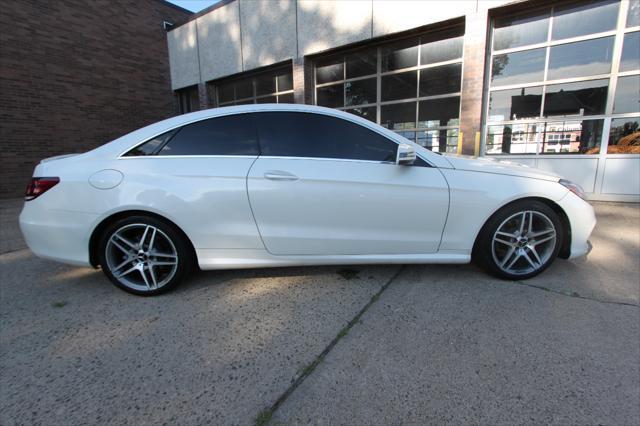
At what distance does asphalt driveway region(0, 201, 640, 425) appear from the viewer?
152 centimetres

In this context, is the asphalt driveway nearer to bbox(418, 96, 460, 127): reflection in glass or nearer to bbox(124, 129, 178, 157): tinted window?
bbox(124, 129, 178, 157): tinted window

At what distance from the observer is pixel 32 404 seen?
5.14ft


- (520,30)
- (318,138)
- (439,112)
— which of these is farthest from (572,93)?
(318,138)

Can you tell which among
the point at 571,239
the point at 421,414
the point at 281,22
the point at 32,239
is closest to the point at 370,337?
the point at 421,414

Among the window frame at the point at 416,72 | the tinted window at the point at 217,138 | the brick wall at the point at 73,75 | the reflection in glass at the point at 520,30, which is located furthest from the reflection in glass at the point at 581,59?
the brick wall at the point at 73,75

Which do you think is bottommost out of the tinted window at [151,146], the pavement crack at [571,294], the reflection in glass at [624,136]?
the pavement crack at [571,294]

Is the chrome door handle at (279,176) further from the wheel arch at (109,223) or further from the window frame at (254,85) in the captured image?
the window frame at (254,85)

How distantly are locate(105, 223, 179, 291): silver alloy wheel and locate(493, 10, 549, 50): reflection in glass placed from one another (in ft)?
25.2

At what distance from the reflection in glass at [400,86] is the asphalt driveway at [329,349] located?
20.5 ft

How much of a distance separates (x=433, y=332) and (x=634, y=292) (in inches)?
75.2

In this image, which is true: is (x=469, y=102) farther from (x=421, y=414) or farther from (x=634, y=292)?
(x=421, y=414)

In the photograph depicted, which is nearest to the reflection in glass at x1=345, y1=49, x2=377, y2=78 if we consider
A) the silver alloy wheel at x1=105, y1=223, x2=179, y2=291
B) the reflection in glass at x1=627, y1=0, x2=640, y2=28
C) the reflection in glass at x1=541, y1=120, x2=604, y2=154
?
the reflection in glass at x1=541, y1=120, x2=604, y2=154

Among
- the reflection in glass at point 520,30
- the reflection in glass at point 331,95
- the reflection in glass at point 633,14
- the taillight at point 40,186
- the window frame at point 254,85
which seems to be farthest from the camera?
the window frame at point 254,85

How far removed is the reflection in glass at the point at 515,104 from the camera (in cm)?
669
